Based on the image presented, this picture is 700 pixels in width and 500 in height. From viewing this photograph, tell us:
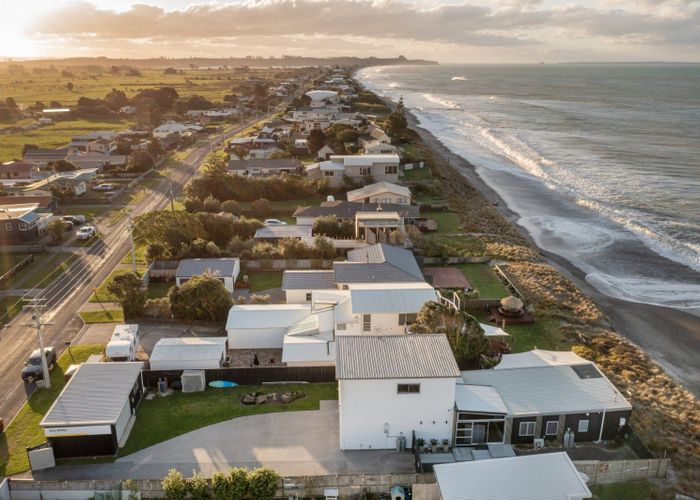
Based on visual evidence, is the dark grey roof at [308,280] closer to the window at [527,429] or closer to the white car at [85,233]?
the window at [527,429]

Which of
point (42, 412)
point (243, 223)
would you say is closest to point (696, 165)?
point (243, 223)

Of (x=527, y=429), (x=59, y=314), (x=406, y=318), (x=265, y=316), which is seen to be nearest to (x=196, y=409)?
(x=265, y=316)

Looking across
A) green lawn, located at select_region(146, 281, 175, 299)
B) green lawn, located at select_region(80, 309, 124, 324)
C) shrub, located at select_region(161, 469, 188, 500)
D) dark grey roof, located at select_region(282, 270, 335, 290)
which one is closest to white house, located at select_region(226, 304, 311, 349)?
dark grey roof, located at select_region(282, 270, 335, 290)

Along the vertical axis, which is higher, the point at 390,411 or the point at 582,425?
the point at 390,411

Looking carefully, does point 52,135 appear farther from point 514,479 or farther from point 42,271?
point 514,479

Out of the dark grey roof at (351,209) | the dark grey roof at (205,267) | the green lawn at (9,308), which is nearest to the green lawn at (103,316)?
the green lawn at (9,308)

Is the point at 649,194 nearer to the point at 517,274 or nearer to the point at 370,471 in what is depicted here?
the point at 517,274
